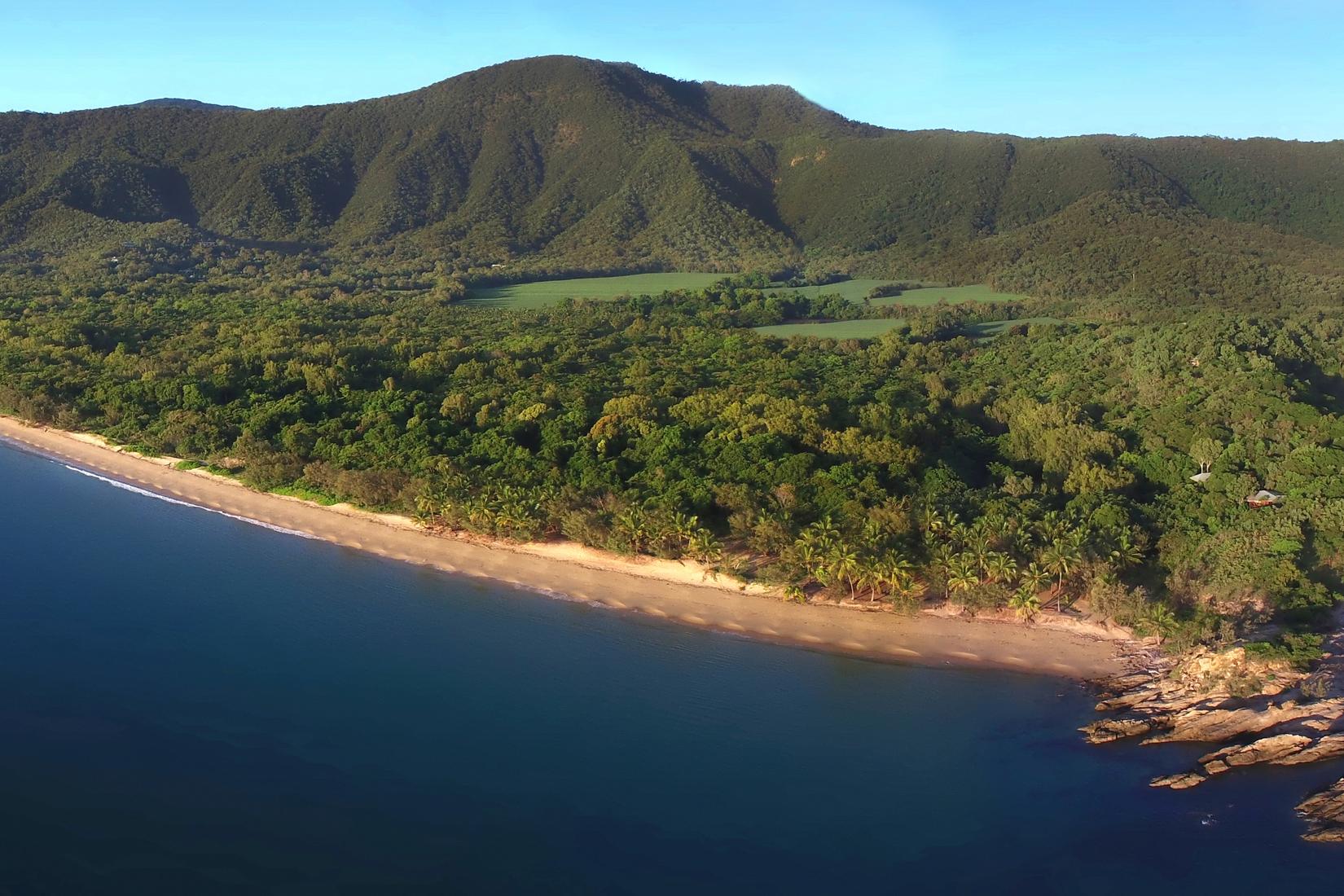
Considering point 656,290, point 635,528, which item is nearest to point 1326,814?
point 635,528

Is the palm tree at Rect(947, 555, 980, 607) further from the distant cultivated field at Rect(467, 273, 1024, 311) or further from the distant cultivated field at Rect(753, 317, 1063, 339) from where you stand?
the distant cultivated field at Rect(467, 273, 1024, 311)

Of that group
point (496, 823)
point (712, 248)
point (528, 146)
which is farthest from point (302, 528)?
point (528, 146)

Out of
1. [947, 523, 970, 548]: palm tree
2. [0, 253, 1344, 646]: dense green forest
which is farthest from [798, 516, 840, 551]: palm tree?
[947, 523, 970, 548]: palm tree

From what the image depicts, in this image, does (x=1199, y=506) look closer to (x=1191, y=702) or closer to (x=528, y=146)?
(x=1191, y=702)

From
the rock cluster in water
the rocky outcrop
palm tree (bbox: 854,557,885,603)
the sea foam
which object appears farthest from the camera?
the sea foam

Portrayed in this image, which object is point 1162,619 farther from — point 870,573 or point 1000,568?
point 870,573

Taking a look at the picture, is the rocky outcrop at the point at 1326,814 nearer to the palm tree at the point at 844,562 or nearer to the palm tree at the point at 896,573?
the palm tree at the point at 896,573
